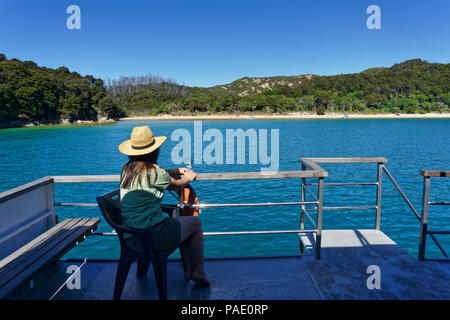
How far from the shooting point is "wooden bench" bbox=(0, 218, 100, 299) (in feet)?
7.78

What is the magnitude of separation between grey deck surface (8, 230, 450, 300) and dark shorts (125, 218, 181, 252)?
616 mm

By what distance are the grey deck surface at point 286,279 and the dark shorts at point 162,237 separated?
0.62m

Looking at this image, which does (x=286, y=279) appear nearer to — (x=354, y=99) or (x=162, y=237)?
(x=162, y=237)

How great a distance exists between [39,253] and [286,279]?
7.60 feet

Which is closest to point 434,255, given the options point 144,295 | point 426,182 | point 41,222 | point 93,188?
point 426,182

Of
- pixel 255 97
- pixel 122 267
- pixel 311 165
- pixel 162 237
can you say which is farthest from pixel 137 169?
pixel 255 97

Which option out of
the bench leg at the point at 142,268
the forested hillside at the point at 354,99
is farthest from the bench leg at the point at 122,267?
the forested hillside at the point at 354,99

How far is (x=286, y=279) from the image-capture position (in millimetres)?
3135

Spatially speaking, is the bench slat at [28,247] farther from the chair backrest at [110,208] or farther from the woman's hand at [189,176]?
the woman's hand at [189,176]

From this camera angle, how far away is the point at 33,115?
8188cm

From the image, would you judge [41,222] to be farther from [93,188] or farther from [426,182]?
[93,188]

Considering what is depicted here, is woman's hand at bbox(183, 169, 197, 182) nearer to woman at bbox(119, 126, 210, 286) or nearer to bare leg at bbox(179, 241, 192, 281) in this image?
woman at bbox(119, 126, 210, 286)

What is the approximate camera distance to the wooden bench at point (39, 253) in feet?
7.78
